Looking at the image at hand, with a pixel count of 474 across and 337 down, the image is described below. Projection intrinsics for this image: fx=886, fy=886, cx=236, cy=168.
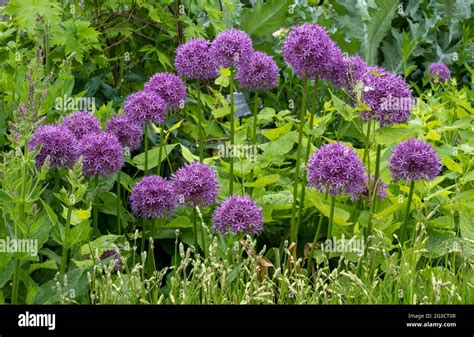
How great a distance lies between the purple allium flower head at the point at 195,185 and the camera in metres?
3.34

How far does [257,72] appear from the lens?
372 cm

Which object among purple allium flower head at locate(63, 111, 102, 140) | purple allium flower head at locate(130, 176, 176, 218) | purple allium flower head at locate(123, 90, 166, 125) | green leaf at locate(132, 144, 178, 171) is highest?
purple allium flower head at locate(123, 90, 166, 125)

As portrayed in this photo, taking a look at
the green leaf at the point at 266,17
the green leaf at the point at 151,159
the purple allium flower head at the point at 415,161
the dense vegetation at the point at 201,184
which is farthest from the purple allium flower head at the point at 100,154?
the green leaf at the point at 266,17

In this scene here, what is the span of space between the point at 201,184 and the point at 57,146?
0.56m

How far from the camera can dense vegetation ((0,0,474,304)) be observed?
308cm

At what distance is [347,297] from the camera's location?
3.14 m

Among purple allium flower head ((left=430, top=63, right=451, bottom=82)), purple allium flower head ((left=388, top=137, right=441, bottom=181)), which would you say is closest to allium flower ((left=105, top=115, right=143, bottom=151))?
purple allium flower head ((left=388, top=137, right=441, bottom=181))

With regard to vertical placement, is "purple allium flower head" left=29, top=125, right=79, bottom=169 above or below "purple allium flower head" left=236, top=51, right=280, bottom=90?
below

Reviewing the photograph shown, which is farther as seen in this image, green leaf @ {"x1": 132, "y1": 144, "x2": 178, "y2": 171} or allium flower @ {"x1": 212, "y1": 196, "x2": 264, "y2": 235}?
green leaf @ {"x1": 132, "y1": 144, "x2": 178, "y2": 171}

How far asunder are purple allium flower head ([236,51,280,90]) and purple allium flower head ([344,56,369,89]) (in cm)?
33

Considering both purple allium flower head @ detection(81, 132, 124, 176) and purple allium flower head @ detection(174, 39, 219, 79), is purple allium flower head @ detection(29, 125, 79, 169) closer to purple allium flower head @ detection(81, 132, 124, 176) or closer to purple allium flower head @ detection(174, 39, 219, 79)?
purple allium flower head @ detection(81, 132, 124, 176)

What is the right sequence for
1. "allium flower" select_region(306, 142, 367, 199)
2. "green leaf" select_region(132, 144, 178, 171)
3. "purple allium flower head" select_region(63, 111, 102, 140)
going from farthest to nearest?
"green leaf" select_region(132, 144, 178, 171) < "purple allium flower head" select_region(63, 111, 102, 140) < "allium flower" select_region(306, 142, 367, 199)

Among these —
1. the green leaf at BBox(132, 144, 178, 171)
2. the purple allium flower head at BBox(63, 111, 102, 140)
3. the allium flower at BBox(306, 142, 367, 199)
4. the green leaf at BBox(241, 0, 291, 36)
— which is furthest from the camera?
the green leaf at BBox(241, 0, 291, 36)

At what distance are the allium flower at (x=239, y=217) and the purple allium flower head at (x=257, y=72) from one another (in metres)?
0.63
